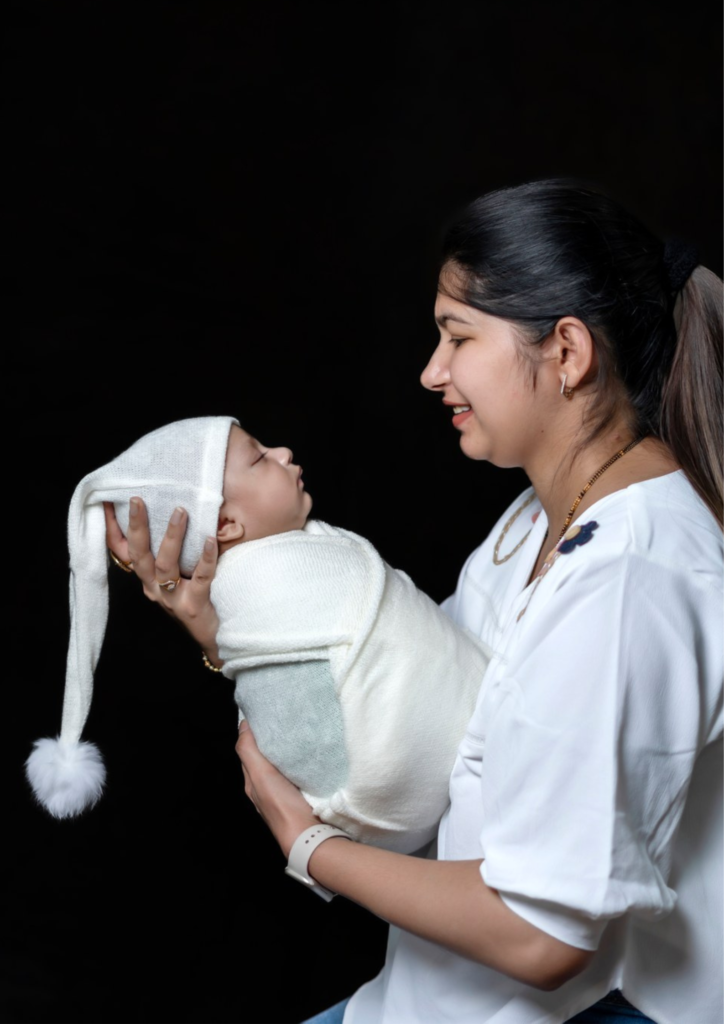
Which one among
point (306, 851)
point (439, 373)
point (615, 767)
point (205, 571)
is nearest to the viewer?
point (615, 767)

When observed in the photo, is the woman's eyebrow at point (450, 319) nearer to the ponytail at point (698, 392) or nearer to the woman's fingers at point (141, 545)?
the ponytail at point (698, 392)

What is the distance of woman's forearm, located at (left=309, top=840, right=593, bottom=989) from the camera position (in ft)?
4.21

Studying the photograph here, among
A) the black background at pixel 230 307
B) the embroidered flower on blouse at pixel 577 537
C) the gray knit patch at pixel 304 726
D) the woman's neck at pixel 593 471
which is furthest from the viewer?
the black background at pixel 230 307

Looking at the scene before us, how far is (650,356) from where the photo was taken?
5.21 ft

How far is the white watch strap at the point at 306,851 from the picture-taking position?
1521 millimetres

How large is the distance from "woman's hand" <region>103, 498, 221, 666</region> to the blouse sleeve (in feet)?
1.98

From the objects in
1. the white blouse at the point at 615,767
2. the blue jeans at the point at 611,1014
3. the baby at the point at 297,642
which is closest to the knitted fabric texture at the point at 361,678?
the baby at the point at 297,642

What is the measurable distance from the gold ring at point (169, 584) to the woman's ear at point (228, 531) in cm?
9

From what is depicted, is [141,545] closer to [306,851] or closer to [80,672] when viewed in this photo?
[80,672]

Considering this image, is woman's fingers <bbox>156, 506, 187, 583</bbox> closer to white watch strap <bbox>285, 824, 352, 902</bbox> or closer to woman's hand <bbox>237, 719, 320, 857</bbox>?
woman's hand <bbox>237, 719, 320, 857</bbox>

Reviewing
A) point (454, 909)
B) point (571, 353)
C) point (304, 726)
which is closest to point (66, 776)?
point (304, 726)

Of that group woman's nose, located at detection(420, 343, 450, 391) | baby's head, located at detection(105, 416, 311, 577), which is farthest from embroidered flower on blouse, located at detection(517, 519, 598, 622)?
baby's head, located at detection(105, 416, 311, 577)

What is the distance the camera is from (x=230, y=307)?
295 cm

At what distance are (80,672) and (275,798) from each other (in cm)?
39
